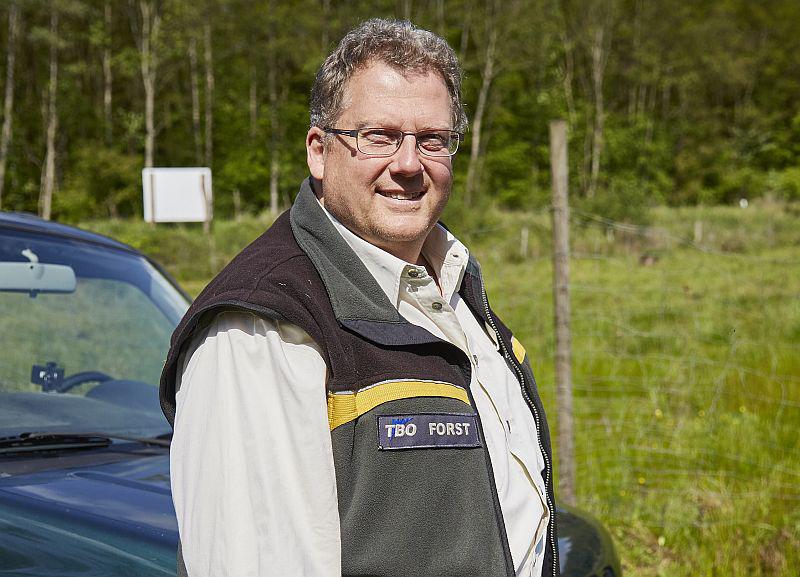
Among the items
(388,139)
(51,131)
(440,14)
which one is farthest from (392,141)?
(440,14)

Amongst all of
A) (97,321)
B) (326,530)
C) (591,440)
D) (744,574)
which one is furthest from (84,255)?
(591,440)

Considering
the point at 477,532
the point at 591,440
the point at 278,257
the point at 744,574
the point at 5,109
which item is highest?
the point at 5,109

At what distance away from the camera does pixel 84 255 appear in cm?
321

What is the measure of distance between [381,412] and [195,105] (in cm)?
4045

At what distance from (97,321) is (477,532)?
1.95 m

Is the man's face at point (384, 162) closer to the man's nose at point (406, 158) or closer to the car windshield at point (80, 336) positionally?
the man's nose at point (406, 158)

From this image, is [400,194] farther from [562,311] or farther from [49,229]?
[562,311]

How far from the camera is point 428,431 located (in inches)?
62.5

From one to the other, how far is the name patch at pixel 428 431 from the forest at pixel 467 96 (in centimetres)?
2915

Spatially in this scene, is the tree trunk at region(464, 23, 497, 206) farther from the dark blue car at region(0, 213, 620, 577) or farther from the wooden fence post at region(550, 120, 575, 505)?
the dark blue car at region(0, 213, 620, 577)

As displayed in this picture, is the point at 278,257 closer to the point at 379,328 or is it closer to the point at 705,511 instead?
the point at 379,328

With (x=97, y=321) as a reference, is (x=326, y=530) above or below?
below

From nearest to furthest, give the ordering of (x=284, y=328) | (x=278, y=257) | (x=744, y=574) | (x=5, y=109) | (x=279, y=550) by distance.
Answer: (x=279, y=550) < (x=284, y=328) < (x=278, y=257) < (x=744, y=574) < (x=5, y=109)

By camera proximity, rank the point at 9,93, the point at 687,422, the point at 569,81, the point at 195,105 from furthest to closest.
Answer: the point at 569,81
the point at 195,105
the point at 9,93
the point at 687,422
